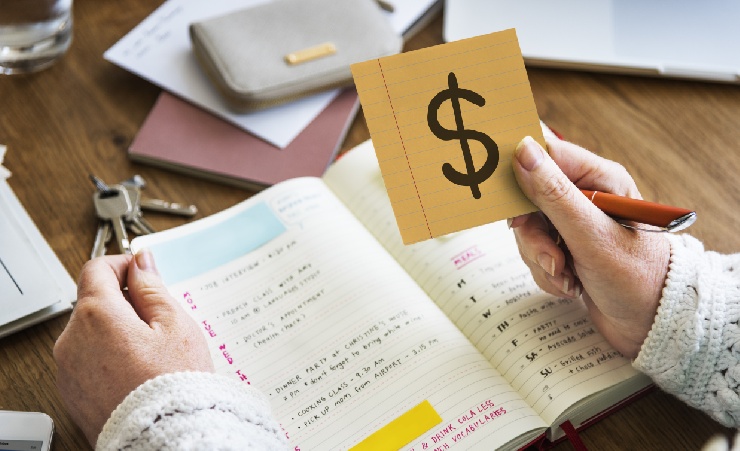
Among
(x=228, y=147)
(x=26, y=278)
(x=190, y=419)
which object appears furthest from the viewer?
(x=228, y=147)

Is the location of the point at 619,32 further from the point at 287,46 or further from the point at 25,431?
the point at 25,431

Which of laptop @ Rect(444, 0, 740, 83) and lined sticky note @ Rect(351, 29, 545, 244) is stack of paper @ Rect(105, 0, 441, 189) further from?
lined sticky note @ Rect(351, 29, 545, 244)

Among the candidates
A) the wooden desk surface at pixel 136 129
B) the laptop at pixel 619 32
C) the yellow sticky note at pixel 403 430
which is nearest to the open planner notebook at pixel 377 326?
the yellow sticky note at pixel 403 430

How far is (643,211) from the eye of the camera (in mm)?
691

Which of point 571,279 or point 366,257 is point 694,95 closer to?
point 571,279

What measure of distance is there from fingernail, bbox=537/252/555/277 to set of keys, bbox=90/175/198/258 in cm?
42

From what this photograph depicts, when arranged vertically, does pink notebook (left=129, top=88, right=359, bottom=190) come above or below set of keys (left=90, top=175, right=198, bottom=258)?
above

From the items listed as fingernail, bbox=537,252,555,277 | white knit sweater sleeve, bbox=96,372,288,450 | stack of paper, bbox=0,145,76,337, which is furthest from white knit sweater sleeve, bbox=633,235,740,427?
stack of paper, bbox=0,145,76,337

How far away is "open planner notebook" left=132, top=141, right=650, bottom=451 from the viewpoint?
711mm

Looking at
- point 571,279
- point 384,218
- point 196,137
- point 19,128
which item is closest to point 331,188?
point 384,218

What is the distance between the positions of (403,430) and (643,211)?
29 cm

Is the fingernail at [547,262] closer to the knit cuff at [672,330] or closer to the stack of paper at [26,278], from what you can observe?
the knit cuff at [672,330]

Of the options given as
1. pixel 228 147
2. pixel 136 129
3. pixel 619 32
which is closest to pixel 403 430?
pixel 228 147

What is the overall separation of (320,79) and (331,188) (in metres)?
0.18
